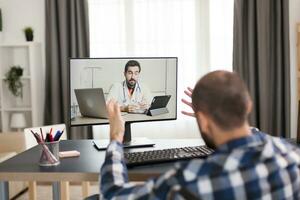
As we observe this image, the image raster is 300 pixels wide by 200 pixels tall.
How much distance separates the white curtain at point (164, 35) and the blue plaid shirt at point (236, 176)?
3.14 m

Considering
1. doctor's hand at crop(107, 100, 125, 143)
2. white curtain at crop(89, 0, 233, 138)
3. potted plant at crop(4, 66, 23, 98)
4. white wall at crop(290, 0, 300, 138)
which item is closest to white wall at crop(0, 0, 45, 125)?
potted plant at crop(4, 66, 23, 98)

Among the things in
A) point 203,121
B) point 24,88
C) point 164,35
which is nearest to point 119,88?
point 203,121

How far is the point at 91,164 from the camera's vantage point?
1.67 metres

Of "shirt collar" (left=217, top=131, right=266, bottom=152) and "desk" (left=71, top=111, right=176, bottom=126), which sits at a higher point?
"shirt collar" (left=217, top=131, right=266, bottom=152)

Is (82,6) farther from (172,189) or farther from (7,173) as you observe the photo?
(172,189)

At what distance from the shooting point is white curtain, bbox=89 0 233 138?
13.9ft

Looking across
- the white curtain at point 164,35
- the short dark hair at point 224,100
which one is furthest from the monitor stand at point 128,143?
the white curtain at point 164,35

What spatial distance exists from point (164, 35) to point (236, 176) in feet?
11.0

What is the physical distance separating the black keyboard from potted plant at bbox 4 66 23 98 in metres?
2.89

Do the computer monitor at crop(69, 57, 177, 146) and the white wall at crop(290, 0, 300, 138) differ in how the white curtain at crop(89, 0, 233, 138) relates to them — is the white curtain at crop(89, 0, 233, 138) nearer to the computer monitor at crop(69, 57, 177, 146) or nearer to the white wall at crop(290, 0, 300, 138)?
the white wall at crop(290, 0, 300, 138)

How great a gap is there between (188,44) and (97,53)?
0.93 meters

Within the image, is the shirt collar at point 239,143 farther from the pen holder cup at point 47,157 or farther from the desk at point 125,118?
the desk at point 125,118

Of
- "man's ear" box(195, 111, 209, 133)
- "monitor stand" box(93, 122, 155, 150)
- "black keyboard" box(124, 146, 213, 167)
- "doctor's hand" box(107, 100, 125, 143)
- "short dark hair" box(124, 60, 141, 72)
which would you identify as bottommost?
"monitor stand" box(93, 122, 155, 150)

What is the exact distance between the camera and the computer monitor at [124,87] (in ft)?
6.61
